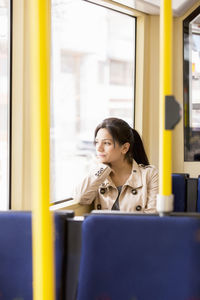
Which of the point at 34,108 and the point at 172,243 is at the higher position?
the point at 34,108

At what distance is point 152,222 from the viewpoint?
137 centimetres

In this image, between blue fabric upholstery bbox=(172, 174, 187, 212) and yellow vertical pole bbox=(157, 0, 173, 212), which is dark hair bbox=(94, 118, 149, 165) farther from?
yellow vertical pole bbox=(157, 0, 173, 212)

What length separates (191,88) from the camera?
3648 millimetres

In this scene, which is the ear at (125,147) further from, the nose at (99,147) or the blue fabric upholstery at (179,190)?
the blue fabric upholstery at (179,190)

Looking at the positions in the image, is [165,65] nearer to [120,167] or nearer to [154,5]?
[120,167]

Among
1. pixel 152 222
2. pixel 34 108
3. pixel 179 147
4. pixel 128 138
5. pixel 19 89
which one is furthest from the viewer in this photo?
pixel 179 147

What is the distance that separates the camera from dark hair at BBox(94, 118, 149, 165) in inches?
104

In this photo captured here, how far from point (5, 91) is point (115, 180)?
96 centimetres

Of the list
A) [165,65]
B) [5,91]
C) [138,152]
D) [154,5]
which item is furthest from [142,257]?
[154,5]

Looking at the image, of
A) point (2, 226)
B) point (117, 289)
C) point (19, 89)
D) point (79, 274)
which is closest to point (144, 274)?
point (117, 289)

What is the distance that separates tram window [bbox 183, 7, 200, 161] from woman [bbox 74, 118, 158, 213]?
3.46 ft

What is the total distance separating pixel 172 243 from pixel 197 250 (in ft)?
0.29

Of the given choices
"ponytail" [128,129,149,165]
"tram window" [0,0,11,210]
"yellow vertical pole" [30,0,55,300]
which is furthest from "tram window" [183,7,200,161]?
"yellow vertical pole" [30,0,55,300]

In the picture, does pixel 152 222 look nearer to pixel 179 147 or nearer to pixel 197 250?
pixel 197 250
